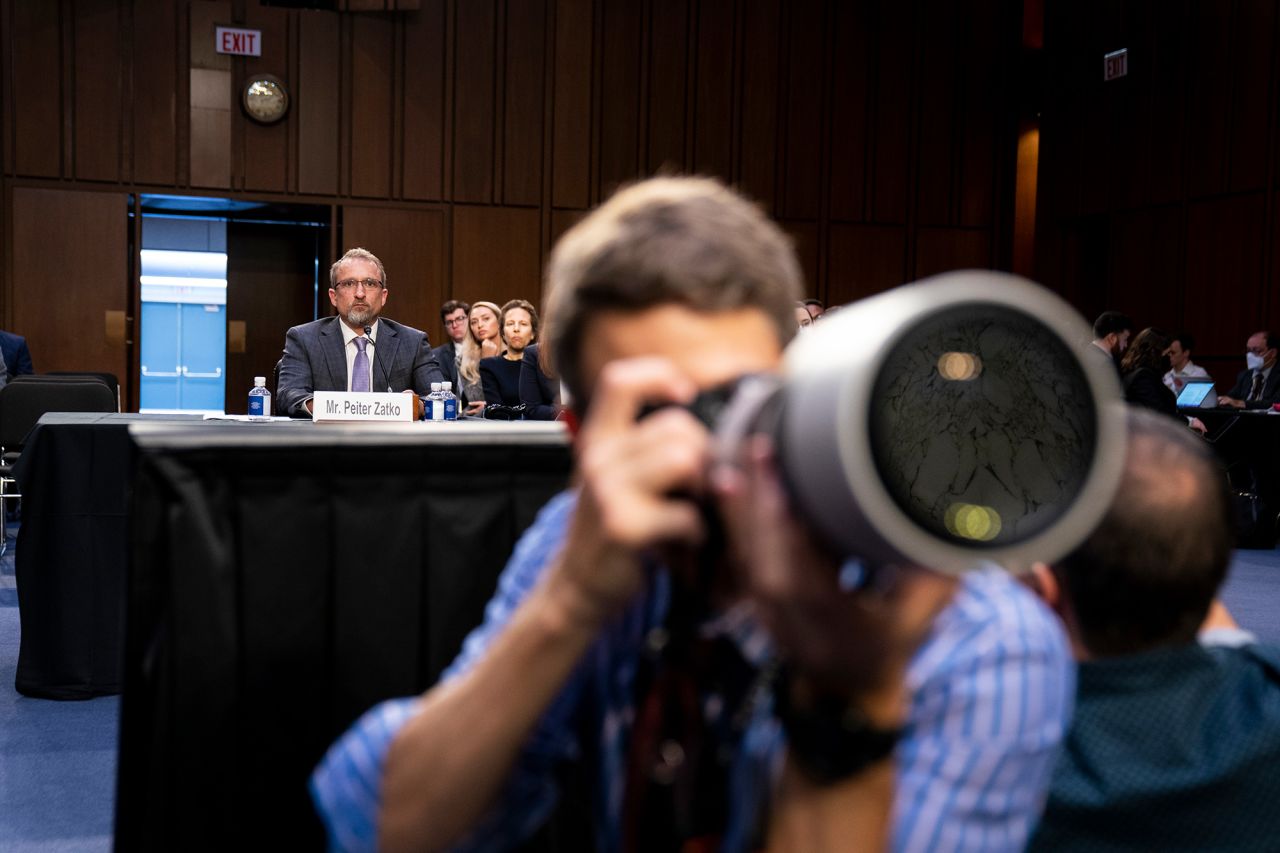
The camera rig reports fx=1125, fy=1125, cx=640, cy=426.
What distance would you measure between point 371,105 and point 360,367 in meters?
4.73

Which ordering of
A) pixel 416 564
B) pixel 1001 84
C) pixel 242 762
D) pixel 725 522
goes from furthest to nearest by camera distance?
pixel 1001 84, pixel 416 564, pixel 242 762, pixel 725 522

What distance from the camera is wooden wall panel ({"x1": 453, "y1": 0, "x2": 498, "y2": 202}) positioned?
8875 mm

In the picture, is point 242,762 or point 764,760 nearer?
point 764,760

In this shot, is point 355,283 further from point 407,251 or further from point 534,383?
point 407,251

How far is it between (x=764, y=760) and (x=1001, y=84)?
10269mm

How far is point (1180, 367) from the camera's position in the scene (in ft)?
25.0

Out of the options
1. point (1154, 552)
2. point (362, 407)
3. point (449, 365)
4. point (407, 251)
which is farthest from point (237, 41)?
point (1154, 552)

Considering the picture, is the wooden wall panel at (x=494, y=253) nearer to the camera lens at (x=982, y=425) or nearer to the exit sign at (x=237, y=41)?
the exit sign at (x=237, y=41)

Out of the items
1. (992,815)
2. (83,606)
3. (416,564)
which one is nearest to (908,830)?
(992,815)

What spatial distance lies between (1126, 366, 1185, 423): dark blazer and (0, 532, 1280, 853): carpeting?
4957 millimetres

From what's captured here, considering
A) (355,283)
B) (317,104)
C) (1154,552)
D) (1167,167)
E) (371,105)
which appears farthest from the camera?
(1167,167)

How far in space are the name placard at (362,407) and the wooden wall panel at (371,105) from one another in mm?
5934

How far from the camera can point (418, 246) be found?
889cm

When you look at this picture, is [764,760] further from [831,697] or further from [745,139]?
[745,139]
